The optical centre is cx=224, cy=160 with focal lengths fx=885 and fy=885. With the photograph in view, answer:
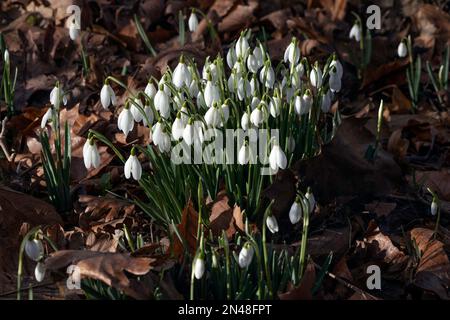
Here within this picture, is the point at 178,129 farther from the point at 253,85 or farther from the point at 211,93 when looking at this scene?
the point at 253,85

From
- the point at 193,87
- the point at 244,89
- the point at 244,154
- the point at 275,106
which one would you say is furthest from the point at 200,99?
the point at 244,154

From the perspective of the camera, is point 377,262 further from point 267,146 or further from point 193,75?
point 193,75

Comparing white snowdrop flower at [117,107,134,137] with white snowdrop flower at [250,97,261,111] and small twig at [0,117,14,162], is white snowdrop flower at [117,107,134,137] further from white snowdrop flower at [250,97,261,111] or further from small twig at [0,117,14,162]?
small twig at [0,117,14,162]

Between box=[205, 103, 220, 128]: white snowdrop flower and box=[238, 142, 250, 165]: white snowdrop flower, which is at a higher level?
box=[205, 103, 220, 128]: white snowdrop flower

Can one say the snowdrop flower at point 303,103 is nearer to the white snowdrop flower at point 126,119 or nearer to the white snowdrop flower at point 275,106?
the white snowdrop flower at point 275,106

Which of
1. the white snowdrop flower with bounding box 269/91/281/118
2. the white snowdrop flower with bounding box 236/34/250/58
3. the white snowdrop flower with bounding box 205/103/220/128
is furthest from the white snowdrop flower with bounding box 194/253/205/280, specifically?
the white snowdrop flower with bounding box 236/34/250/58

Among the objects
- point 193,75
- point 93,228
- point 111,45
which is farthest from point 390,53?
point 93,228

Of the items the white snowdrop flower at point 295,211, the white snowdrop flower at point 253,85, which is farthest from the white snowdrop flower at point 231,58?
the white snowdrop flower at point 295,211
